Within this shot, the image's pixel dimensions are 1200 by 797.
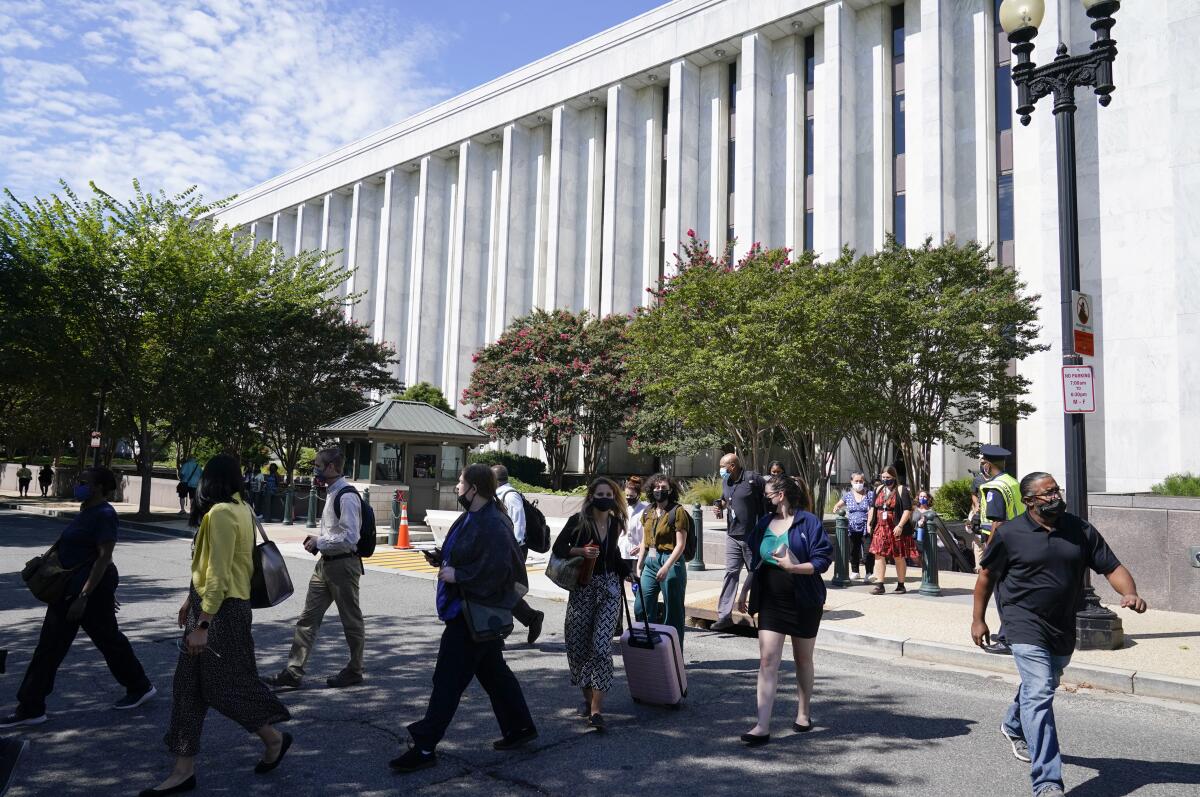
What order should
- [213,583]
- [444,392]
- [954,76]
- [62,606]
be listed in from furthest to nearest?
[444,392]
[954,76]
[62,606]
[213,583]

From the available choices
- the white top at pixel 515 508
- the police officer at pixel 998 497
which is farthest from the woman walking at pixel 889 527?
the white top at pixel 515 508

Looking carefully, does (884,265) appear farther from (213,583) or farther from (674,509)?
(213,583)

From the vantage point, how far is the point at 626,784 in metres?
4.41

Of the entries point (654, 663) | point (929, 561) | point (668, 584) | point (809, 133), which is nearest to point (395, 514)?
point (929, 561)

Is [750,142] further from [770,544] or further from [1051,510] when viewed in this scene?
[1051,510]

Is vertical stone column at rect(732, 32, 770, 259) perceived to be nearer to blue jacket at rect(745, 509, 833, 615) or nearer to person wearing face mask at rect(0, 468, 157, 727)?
blue jacket at rect(745, 509, 833, 615)

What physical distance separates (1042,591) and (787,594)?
142 centimetres

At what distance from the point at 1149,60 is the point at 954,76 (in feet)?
21.2

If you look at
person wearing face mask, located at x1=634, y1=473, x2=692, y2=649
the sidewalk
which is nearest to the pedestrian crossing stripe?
the sidewalk

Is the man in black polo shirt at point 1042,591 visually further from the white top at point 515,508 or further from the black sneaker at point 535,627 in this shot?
the black sneaker at point 535,627

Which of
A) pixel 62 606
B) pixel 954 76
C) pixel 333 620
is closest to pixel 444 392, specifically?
pixel 954 76

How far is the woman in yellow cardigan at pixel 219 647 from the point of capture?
166 inches

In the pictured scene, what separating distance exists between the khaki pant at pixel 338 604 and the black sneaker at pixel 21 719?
162 centimetres

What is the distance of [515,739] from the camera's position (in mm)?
4883
